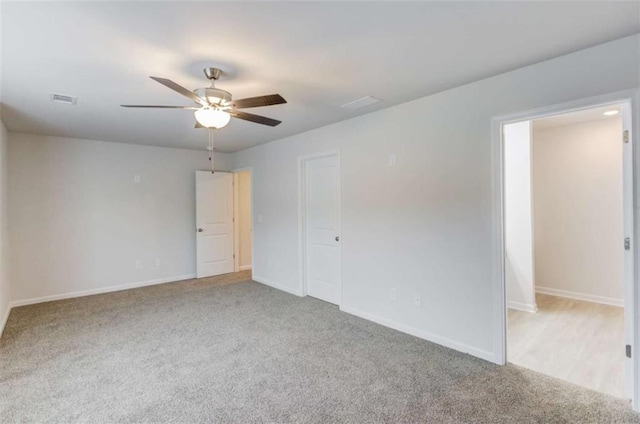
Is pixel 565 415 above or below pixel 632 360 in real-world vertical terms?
below

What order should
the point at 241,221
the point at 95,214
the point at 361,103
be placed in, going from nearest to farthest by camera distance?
the point at 361,103 < the point at 95,214 < the point at 241,221

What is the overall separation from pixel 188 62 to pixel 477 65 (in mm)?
2205

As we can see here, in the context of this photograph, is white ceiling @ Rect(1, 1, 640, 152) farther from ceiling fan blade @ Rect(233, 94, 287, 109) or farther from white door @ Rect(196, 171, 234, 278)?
white door @ Rect(196, 171, 234, 278)

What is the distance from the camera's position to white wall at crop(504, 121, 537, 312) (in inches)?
160

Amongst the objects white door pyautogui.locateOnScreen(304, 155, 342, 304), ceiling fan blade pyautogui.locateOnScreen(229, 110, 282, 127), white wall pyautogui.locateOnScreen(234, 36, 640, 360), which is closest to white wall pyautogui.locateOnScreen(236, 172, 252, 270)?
white door pyautogui.locateOnScreen(304, 155, 342, 304)

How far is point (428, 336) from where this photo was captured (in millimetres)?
3162

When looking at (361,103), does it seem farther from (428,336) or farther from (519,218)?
(519,218)

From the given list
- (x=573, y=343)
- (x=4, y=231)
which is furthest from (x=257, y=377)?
(x=4, y=231)

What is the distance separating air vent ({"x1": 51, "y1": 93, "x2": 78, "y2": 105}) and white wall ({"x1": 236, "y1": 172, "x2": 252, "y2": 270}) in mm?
3639

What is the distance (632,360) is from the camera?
6.93 feet

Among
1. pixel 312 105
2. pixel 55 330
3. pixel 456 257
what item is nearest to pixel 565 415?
pixel 456 257

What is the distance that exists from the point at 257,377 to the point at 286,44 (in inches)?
98.6

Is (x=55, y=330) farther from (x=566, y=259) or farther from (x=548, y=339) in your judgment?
(x=566, y=259)

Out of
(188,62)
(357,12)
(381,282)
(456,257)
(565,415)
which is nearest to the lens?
(357,12)
